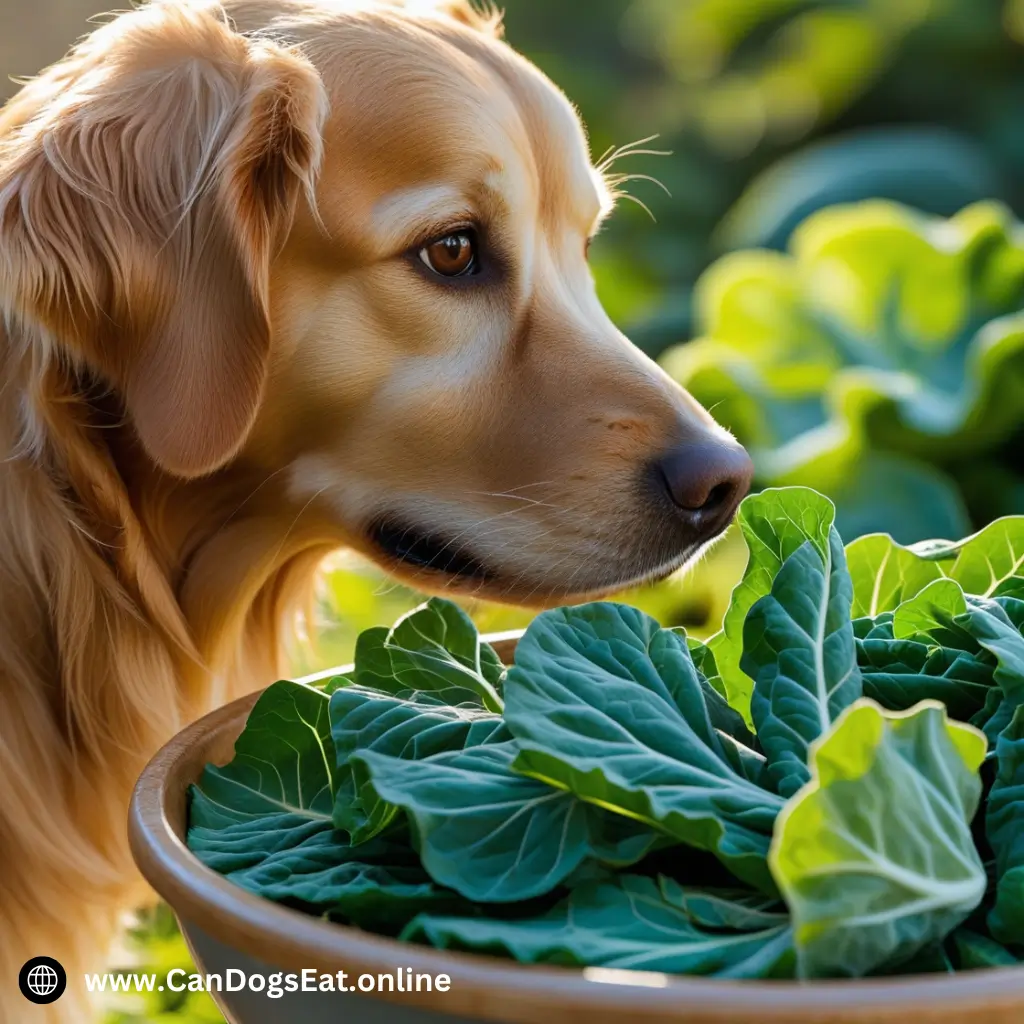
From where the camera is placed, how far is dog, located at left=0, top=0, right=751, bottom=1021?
1595mm

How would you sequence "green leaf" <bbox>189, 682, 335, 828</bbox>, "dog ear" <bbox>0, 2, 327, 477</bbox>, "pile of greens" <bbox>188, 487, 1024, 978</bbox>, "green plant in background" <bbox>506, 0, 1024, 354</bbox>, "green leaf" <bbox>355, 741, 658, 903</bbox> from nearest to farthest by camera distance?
"pile of greens" <bbox>188, 487, 1024, 978</bbox>
"green leaf" <bbox>355, 741, 658, 903</bbox>
"green leaf" <bbox>189, 682, 335, 828</bbox>
"dog ear" <bbox>0, 2, 327, 477</bbox>
"green plant in background" <bbox>506, 0, 1024, 354</bbox>

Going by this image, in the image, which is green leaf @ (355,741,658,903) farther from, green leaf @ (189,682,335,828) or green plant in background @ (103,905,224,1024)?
green plant in background @ (103,905,224,1024)

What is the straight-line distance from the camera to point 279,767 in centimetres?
123

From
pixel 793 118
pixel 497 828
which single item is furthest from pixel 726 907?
pixel 793 118

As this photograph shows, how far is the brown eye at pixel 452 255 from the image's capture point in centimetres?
174

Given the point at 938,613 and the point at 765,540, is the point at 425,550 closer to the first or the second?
the point at 765,540

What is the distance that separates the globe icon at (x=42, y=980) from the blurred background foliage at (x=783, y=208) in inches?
19.3

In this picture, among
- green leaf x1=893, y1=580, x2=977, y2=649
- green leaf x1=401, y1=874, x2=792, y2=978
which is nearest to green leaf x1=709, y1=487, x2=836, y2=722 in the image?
green leaf x1=893, y1=580, x2=977, y2=649

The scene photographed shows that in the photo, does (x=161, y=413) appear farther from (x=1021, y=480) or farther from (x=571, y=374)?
(x=1021, y=480)

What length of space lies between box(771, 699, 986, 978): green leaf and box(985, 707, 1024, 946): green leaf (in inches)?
1.6

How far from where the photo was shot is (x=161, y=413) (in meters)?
1.57

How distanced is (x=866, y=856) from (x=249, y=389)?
101 cm

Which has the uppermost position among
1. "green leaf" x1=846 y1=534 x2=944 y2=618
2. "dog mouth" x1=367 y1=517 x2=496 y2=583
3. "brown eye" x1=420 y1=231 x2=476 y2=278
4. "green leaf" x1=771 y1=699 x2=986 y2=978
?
"green leaf" x1=771 y1=699 x2=986 y2=978

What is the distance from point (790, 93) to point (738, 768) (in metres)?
6.36
